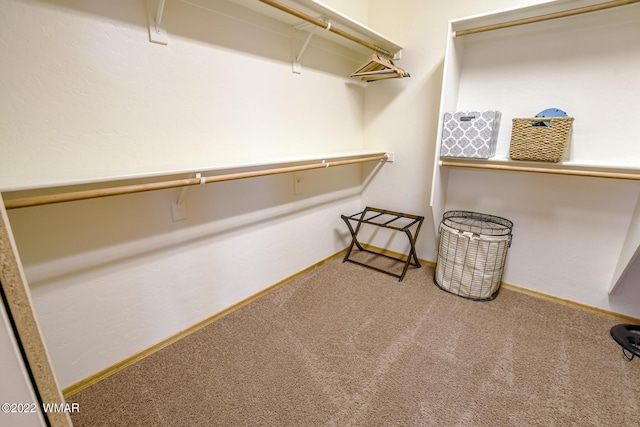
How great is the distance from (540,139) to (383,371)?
155 cm

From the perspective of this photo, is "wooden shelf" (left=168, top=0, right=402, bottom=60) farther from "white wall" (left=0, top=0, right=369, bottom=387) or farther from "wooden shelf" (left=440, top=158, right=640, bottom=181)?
"wooden shelf" (left=440, top=158, right=640, bottom=181)

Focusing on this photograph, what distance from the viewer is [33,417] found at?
2.11 ft

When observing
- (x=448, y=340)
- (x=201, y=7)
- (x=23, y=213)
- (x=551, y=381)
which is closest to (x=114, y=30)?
(x=201, y=7)

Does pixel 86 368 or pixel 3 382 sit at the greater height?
pixel 3 382

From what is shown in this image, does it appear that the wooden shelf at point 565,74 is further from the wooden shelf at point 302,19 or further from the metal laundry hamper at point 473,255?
the wooden shelf at point 302,19

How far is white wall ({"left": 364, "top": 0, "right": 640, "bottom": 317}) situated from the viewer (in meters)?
1.82

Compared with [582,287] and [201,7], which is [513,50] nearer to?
[582,287]

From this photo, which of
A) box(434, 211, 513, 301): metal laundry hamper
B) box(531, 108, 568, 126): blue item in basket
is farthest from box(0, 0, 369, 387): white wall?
box(531, 108, 568, 126): blue item in basket

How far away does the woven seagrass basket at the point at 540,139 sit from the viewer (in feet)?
5.21

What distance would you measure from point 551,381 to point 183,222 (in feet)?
6.62

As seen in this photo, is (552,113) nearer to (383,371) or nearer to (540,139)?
(540,139)

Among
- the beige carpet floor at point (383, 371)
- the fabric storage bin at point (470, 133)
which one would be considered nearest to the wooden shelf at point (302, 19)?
the fabric storage bin at point (470, 133)

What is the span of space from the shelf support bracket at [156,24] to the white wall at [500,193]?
1759 millimetres

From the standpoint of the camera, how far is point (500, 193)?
2146mm
